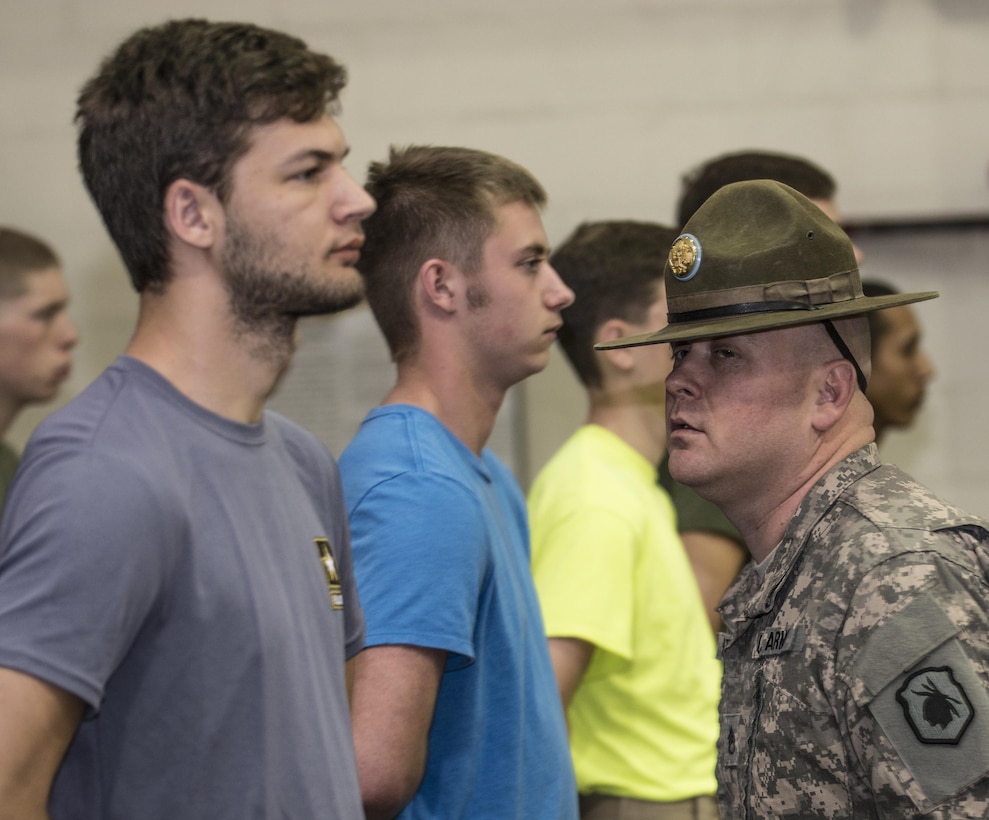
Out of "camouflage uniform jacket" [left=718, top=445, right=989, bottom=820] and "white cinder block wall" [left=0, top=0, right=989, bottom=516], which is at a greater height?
Result: "white cinder block wall" [left=0, top=0, right=989, bottom=516]

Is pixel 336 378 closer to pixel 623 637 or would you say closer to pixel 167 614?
pixel 623 637

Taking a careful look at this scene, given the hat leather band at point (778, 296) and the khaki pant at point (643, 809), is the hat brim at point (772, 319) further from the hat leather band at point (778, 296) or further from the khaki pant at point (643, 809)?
the khaki pant at point (643, 809)

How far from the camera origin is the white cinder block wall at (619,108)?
3.40m

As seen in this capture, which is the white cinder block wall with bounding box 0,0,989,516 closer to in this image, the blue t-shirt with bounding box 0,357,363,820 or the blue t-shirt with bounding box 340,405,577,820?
the blue t-shirt with bounding box 340,405,577,820

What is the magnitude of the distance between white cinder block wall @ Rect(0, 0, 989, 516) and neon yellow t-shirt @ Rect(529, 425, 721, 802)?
Answer: 1.30m

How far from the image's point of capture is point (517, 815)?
158 centimetres

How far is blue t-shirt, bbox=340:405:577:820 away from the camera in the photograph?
150cm

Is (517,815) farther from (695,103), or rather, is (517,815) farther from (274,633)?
(695,103)

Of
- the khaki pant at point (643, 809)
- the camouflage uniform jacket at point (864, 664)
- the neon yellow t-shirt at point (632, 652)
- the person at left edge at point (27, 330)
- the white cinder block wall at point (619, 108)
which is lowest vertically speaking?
the khaki pant at point (643, 809)

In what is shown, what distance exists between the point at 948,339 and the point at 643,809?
1925mm

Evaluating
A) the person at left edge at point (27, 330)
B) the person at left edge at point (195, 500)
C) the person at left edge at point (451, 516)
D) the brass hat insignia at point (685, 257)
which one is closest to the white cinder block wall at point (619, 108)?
the person at left edge at point (27, 330)

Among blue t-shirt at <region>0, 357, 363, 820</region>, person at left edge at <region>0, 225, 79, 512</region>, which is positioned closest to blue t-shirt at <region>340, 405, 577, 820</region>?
blue t-shirt at <region>0, 357, 363, 820</region>

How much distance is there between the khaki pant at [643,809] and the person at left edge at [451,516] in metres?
0.39

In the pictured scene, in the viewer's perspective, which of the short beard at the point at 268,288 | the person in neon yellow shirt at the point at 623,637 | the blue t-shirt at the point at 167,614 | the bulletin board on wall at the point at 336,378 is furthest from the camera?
the bulletin board on wall at the point at 336,378
